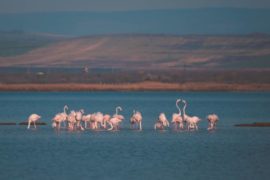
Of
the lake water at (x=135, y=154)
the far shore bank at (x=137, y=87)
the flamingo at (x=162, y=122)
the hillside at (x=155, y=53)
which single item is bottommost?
the lake water at (x=135, y=154)

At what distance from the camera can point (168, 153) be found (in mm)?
26766

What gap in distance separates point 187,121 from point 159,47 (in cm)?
15495

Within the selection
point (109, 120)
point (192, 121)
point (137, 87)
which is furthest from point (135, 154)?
point (137, 87)

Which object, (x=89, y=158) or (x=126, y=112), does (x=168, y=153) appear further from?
(x=126, y=112)

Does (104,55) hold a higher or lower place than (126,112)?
higher

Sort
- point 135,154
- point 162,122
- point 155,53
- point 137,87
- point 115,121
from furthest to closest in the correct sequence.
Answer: point 155,53, point 137,87, point 162,122, point 115,121, point 135,154

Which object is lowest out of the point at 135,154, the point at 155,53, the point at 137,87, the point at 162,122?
the point at 135,154

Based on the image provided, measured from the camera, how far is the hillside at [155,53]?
160 m

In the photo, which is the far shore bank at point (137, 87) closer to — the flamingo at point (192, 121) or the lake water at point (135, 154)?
the lake water at point (135, 154)

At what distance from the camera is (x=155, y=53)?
178875 mm

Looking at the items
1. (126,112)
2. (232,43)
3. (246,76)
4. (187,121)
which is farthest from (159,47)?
(187,121)

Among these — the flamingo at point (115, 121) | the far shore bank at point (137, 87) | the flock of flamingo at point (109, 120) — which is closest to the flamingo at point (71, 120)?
the flock of flamingo at point (109, 120)

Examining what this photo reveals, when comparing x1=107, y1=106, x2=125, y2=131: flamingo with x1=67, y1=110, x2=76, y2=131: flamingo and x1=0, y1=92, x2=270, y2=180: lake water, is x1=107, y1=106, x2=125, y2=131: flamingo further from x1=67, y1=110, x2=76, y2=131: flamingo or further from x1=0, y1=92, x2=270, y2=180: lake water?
x1=67, y1=110, x2=76, y2=131: flamingo

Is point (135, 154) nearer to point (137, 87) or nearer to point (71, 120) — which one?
point (71, 120)
